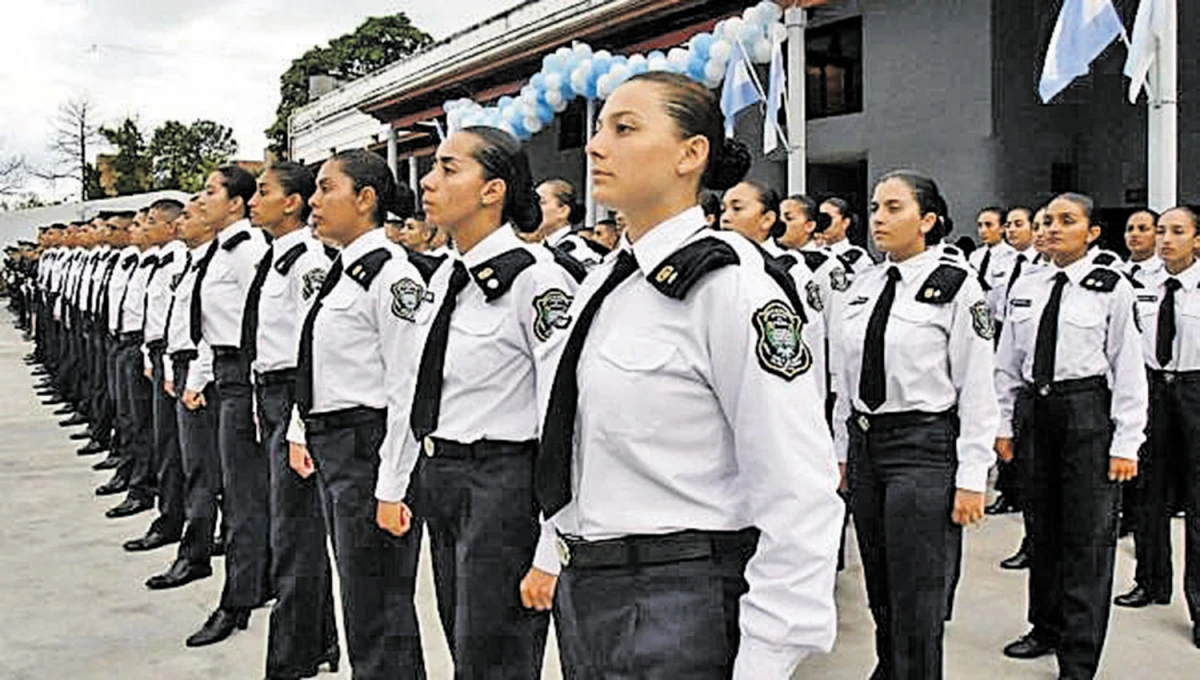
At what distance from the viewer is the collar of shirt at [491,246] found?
10.1 ft

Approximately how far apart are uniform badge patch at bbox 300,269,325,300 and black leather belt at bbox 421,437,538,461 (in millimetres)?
1118

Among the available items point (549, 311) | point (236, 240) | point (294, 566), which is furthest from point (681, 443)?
point (236, 240)

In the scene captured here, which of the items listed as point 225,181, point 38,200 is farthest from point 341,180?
point 38,200

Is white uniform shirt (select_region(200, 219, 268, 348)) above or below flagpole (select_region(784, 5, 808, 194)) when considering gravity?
below

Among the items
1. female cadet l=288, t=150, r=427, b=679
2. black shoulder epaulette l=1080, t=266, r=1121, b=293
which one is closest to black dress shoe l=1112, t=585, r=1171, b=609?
black shoulder epaulette l=1080, t=266, r=1121, b=293

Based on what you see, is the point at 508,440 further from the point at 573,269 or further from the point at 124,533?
the point at 124,533

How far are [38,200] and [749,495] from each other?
180 feet

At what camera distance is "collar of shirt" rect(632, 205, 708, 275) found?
6.18 feet

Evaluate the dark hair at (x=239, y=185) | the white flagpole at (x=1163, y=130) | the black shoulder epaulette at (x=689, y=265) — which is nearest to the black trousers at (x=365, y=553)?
the dark hair at (x=239, y=185)

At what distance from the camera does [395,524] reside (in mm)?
3150

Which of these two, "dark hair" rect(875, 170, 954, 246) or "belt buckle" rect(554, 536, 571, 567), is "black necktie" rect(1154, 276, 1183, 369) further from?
"belt buckle" rect(554, 536, 571, 567)

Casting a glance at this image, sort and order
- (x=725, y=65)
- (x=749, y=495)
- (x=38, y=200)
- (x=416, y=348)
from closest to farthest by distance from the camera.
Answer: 1. (x=749, y=495)
2. (x=416, y=348)
3. (x=725, y=65)
4. (x=38, y=200)

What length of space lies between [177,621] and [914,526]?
10.4ft

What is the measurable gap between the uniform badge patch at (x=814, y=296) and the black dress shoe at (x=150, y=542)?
12.1 feet
